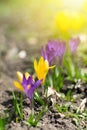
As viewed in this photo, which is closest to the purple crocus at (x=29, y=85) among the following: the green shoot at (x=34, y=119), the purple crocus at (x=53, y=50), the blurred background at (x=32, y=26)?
the green shoot at (x=34, y=119)

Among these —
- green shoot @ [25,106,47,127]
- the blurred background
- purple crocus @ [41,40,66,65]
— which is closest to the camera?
green shoot @ [25,106,47,127]

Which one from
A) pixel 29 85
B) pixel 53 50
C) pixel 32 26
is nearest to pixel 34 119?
pixel 29 85

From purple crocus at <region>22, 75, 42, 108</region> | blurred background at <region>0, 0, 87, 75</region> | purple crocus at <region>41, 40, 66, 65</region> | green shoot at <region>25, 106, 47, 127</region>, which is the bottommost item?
green shoot at <region>25, 106, 47, 127</region>

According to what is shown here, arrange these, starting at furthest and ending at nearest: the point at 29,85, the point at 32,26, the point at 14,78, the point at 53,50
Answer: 1. the point at 32,26
2. the point at 14,78
3. the point at 53,50
4. the point at 29,85

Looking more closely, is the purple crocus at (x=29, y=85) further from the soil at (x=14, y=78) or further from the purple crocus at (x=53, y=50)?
the purple crocus at (x=53, y=50)

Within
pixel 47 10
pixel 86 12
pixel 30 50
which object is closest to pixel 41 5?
pixel 47 10

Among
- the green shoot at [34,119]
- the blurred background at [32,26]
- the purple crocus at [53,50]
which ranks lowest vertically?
the green shoot at [34,119]

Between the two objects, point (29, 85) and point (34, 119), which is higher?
point (29, 85)

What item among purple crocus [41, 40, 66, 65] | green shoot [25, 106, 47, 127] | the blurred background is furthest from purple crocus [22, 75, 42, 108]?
the blurred background

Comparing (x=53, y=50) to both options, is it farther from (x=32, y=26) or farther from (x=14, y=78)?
(x=32, y=26)

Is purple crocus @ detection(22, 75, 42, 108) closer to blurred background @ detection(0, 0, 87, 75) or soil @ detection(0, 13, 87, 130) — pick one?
soil @ detection(0, 13, 87, 130)
